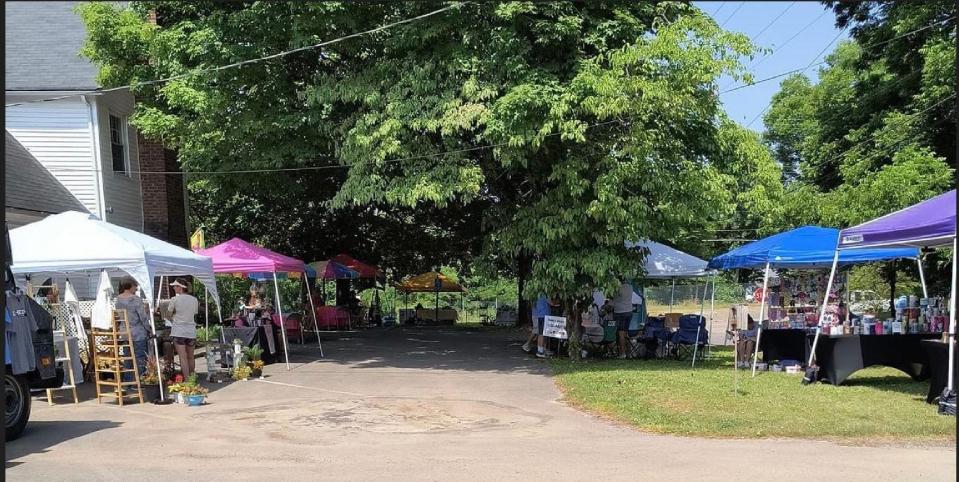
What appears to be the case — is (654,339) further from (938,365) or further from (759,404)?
(938,365)

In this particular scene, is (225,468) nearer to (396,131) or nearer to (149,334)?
(149,334)

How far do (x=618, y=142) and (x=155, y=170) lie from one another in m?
13.9

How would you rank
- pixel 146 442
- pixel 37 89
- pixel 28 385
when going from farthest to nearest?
pixel 37 89
pixel 28 385
pixel 146 442

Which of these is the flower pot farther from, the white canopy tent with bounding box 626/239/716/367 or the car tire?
the white canopy tent with bounding box 626/239/716/367

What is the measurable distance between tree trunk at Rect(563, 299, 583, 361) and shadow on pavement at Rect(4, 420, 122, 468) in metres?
9.40

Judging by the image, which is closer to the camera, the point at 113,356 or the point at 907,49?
the point at 113,356

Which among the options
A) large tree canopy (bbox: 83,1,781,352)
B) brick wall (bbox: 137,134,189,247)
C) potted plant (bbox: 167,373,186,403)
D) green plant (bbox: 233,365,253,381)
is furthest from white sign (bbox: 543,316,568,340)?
brick wall (bbox: 137,134,189,247)

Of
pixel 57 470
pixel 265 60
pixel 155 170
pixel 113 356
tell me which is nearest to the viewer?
pixel 57 470

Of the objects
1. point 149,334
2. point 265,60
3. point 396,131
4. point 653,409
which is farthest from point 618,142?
point 149,334

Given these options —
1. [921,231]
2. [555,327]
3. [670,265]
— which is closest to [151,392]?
[555,327]

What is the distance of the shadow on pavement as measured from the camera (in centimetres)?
827

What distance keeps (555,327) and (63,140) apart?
13080 mm

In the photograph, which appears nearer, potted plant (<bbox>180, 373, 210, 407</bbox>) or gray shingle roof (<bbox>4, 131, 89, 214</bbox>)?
potted plant (<bbox>180, 373, 210, 407</bbox>)

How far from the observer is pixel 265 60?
15.9 metres
